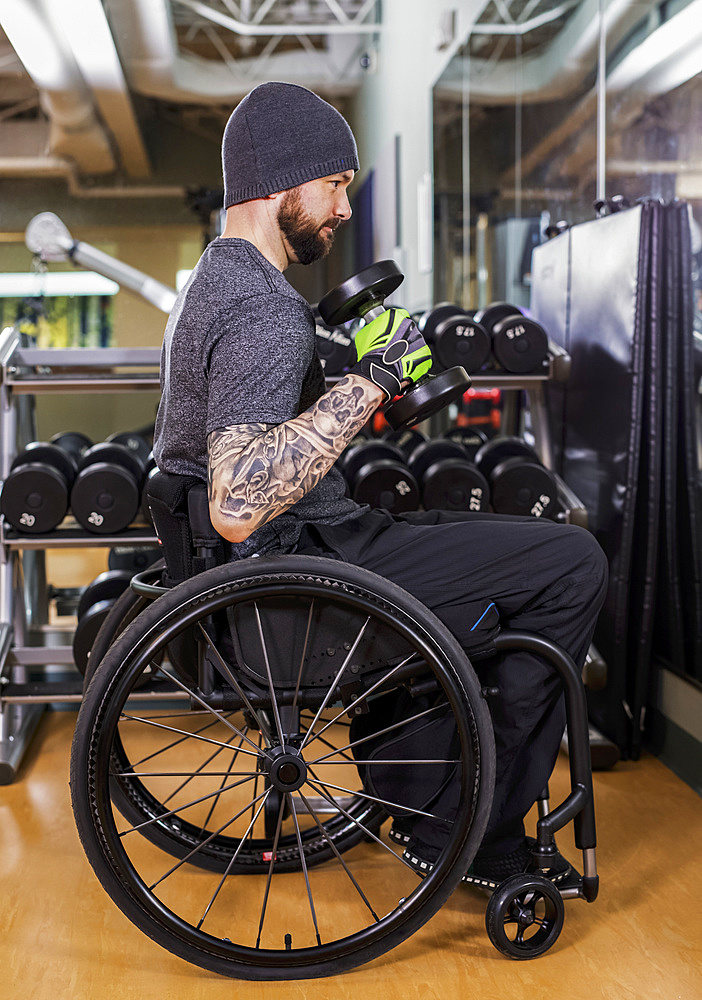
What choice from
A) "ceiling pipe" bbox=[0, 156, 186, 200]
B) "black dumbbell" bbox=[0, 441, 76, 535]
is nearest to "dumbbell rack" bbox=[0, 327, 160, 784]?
"black dumbbell" bbox=[0, 441, 76, 535]

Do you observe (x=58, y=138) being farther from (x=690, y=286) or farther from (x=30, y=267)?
(x=690, y=286)

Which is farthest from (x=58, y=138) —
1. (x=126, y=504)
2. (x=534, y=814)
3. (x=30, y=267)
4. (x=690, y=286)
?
(x=534, y=814)

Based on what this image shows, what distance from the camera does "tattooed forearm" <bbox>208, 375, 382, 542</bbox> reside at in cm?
121

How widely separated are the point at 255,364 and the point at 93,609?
3.94ft

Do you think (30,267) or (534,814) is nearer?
(534,814)

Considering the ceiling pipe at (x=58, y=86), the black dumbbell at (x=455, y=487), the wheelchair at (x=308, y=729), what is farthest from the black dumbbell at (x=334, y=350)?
the ceiling pipe at (x=58, y=86)

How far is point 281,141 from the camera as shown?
1.36 metres

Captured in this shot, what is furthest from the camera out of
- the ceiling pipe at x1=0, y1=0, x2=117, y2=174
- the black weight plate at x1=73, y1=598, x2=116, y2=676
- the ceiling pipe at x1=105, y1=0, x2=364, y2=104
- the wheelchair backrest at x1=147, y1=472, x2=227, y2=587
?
the ceiling pipe at x1=105, y1=0, x2=364, y2=104

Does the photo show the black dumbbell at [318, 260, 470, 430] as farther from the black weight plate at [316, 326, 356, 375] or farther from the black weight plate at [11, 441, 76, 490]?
the black weight plate at [11, 441, 76, 490]

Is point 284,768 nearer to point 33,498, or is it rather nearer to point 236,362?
point 236,362

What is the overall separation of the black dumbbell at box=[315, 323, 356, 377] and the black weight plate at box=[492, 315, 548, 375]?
38cm

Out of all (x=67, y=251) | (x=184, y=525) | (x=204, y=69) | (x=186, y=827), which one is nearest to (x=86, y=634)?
(x=186, y=827)

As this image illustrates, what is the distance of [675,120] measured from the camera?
2.32 metres

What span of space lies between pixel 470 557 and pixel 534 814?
0.86 meters
